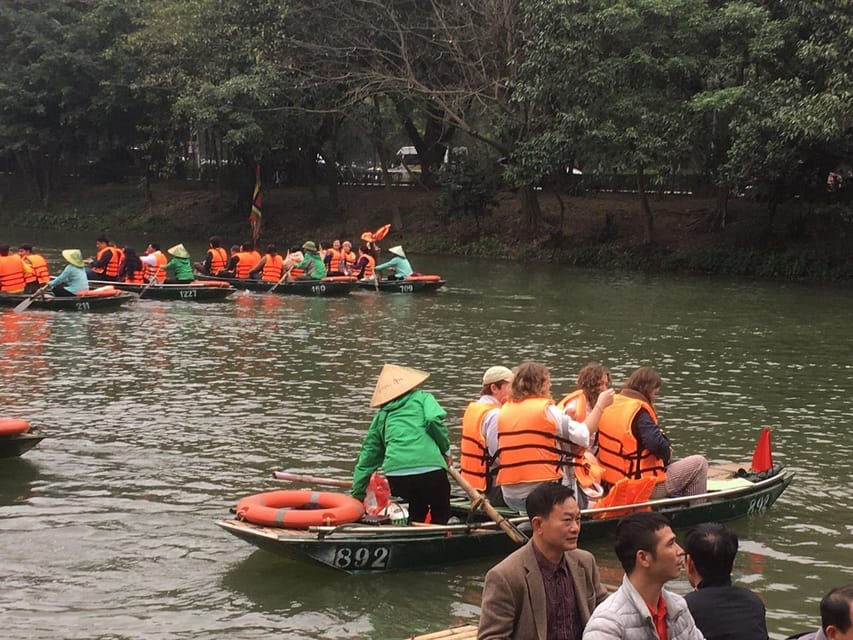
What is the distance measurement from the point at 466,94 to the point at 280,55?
25.3 feet

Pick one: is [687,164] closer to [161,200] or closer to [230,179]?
[230,179]

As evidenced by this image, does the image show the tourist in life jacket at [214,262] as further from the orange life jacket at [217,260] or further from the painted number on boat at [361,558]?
the painted number on boat at [361,558]

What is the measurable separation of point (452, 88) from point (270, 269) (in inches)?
482

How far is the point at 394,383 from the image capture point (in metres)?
8.28

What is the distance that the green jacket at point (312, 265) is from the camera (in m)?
26.4

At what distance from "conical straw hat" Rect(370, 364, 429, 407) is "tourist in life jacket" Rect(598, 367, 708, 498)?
155cm

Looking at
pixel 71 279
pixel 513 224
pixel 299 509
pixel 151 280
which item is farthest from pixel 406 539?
pixel 513 224

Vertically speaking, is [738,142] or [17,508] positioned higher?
[738,142]

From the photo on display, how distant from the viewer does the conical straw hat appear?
27.0 ft

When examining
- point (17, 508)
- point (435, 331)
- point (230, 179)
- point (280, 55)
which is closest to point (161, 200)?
point (230, 179)

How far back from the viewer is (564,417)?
8180mm

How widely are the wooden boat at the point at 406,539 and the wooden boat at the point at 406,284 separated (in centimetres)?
1749

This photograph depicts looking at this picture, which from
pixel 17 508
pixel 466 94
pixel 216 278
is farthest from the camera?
pixel 466 94

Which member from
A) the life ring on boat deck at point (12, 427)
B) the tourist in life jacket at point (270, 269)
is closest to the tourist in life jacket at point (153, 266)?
the tourist in life jacket at point (270, 269)
